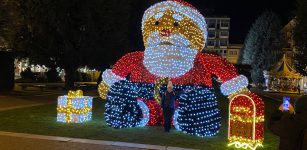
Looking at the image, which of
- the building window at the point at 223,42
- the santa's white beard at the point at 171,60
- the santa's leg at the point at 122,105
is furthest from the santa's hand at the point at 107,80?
the building window at the point at 223,42

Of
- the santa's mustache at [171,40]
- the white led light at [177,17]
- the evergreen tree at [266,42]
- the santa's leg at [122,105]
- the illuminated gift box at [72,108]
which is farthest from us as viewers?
the evergreen tree at [266,42]

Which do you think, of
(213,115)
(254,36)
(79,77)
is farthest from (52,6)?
(254,36)

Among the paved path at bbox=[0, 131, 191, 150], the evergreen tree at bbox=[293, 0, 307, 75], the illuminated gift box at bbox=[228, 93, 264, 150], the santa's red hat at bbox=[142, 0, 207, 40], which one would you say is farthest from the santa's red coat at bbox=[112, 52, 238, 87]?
the evergreen tree at bbox=[293, 0, 307, 75]

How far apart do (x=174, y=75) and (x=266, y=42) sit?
155 feet

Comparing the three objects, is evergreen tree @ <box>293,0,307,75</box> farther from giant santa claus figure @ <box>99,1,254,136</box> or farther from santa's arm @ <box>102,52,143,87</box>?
santa's arm @ <box>102,52,143,87</box>

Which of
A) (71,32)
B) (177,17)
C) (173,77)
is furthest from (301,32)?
(173,77)

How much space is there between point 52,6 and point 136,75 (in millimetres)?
16831

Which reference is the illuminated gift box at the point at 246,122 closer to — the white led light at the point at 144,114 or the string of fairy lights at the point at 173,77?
the string of fairy lights at the point at 173,77

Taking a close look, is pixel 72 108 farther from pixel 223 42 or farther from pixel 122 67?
pixel 223 42

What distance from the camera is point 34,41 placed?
92.3 feet

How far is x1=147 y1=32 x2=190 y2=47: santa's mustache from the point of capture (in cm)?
1158

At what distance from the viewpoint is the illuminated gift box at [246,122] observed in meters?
9.70

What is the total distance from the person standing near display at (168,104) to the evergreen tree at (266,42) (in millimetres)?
46875

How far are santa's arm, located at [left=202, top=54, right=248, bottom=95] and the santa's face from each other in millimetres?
512
